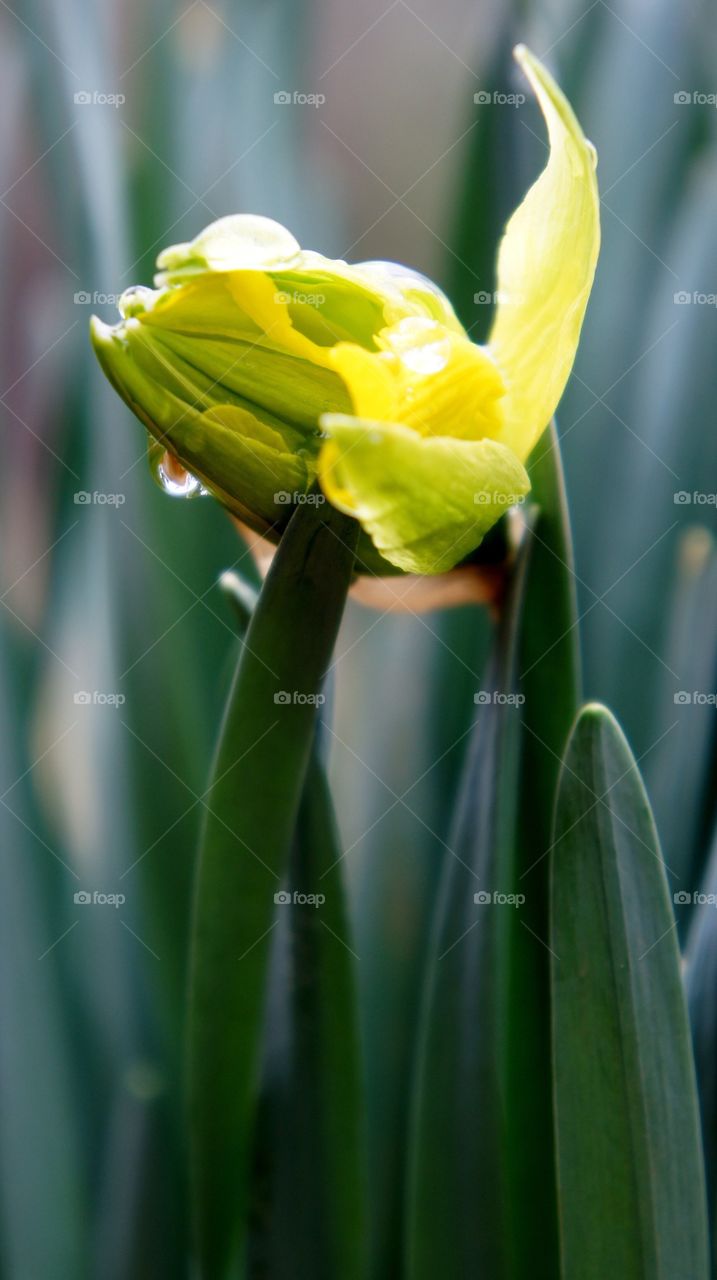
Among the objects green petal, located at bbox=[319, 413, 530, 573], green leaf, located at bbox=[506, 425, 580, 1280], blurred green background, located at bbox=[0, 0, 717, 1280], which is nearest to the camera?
green petal, located at bbox=[319, 413, 530, 573]

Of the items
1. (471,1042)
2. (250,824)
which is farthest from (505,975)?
(250,824)

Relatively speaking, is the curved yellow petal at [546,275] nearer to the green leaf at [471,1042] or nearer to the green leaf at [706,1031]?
the green leaf at [471,1042]

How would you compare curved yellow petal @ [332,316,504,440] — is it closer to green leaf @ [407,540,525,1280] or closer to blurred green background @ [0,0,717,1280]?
green leaf @ [407,540,525,1280]

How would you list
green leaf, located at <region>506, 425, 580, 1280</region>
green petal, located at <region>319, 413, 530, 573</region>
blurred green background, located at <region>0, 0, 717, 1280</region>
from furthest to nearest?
blurred green background, located at <region>0, 0, 717, 1280</region> → green leaf, located at <region>506, 425, 580, 1280</region> → green petal, located at <region>319, 413, 530, 573</region>

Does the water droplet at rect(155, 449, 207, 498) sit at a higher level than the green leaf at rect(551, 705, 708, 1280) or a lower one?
higher

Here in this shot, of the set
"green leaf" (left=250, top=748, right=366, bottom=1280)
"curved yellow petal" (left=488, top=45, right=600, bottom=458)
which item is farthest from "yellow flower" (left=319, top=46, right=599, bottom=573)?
"green leaf" (left=250, top=748, right=366, bottom=1280)

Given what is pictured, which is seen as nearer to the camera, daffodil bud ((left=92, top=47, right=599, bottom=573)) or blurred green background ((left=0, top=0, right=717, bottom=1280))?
daffodil bud ((left=92, top=47, right=599, bottom=573))
